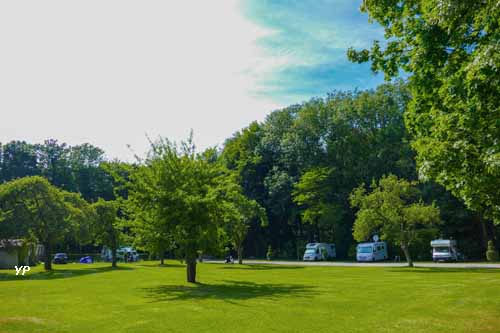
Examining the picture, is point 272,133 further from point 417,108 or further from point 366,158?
point 417,108

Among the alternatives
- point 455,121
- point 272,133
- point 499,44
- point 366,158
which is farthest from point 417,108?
point 272,133

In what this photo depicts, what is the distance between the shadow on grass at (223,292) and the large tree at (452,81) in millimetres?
9451

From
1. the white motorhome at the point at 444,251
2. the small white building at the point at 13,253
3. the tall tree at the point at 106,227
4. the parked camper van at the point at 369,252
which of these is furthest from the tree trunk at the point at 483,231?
the small white building at the point at 13,253

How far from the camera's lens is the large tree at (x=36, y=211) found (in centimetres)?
4050

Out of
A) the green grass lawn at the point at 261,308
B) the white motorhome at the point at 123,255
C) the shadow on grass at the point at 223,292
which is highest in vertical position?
the green grass lawn at the point at 261,308

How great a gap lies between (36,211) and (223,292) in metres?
27.2

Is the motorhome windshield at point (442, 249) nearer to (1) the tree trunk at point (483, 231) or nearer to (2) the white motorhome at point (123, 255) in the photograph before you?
(1) the tree trunk at point (483, 231)

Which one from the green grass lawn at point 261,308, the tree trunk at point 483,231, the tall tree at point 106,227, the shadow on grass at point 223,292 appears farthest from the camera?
the tree trunk at point 483,231

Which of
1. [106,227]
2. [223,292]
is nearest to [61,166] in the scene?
[106,227]

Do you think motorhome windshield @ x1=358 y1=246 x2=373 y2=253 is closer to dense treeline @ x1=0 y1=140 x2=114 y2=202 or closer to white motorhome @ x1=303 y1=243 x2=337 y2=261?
white motorhome @ x1=303 y1=243 x2=337 y2=261

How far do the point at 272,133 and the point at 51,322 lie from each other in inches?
2495

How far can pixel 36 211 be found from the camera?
41750mm

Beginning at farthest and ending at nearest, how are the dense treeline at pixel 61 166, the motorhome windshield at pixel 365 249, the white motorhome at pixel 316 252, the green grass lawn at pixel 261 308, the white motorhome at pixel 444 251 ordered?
the dense treeline at pixel 61 166 → the white motorhome at pixel 316 252 → the motorhome windshield at pixel 365 249 → the white motorhome at pixel 444 251 → the green grass lawn at pixel 261 308

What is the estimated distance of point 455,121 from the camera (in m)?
11.4
